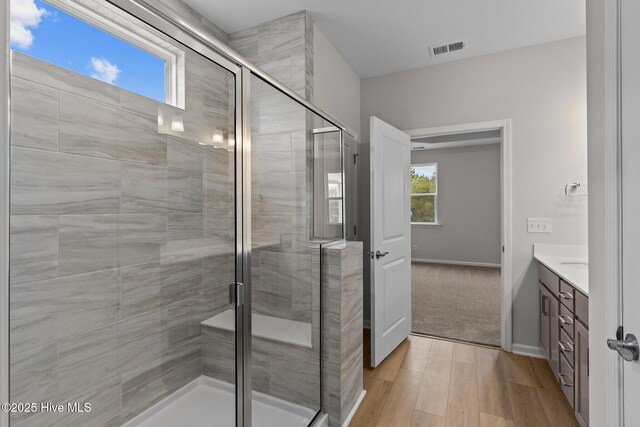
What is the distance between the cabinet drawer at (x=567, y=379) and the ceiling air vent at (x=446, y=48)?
100 inches

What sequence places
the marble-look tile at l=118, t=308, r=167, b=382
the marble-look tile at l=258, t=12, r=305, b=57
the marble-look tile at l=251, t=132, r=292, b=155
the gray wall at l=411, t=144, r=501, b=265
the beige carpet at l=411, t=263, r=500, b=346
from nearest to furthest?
1. the marble-look tile at l=118, t=308, r=167, b=382
2. the marble-look tile at l=251, t=132, r=292, b=155
3. the marble-look tile at l=258, t=12, r=305, b=57
4. the beige carpet at l=411, t=263, r=500, b=346
5. the gray wall at l=411, t=144, r=501, b=265

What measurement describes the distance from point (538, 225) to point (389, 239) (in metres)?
1.29

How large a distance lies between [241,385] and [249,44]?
94.3 inches

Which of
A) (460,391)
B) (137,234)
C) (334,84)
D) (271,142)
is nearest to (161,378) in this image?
(137,234)

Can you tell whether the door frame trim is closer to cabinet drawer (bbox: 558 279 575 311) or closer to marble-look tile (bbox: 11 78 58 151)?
cabinet drawer (bbox: 558 279 575 311)

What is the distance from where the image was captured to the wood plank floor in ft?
6.20

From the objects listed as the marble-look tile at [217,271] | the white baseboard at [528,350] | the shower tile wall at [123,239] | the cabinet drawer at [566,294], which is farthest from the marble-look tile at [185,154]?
the white baseboard at [528,350]

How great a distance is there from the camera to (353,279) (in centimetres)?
205

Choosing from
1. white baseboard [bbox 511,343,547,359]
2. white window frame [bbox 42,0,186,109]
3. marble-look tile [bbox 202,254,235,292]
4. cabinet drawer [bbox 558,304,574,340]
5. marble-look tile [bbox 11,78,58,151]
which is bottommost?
white baseboard [bbox 511,343,547,359]

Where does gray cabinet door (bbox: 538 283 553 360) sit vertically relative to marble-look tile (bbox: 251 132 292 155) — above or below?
below

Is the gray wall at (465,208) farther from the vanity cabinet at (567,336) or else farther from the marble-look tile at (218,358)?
the marble-look tile at (218,358)

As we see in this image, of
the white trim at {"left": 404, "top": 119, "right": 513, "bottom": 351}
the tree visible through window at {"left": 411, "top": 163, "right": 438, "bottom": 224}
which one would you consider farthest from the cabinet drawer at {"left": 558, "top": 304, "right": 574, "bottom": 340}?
the tree visible through window at {"left": 411, "top": 163, "right": 438, "bottom": 224}

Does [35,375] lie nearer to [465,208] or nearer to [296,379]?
[296,379]

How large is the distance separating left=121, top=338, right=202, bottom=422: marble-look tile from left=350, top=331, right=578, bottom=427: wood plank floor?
1.11m
